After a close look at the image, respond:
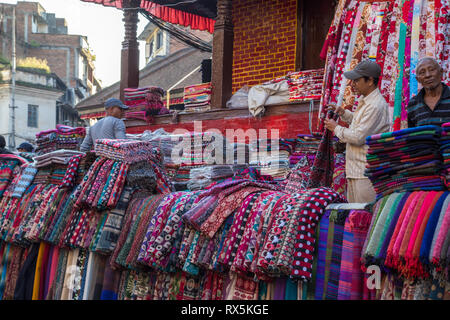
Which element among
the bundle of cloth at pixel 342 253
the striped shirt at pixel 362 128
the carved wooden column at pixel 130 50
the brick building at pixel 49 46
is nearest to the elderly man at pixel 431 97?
the striped shirt at pixel 362 128

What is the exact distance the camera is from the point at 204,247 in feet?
14.5

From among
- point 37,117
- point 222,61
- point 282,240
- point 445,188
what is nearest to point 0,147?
point 222,61

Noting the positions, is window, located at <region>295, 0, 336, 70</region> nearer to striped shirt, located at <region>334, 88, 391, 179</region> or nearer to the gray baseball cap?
the gray baseball cap

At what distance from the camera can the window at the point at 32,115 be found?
1539 inches

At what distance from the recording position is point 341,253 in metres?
3.67

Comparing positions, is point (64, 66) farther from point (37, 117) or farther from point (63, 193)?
point (63, 193)

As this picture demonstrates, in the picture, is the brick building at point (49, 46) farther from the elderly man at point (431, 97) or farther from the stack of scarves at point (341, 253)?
the stack of scarves at point (341, 253)

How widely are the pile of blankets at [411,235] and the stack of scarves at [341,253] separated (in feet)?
0.57

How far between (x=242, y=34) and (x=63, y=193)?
6899mm

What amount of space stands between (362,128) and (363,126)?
0.02 meters

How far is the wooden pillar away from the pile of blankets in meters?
6.79

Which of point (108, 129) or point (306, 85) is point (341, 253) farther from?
point (306, 85)

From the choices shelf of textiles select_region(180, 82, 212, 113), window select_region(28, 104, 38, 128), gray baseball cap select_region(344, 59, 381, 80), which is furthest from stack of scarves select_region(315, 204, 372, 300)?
window select_region(28, 104, 38, 128)

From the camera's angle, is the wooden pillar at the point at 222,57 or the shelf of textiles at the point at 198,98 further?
the shelf of textiles at the point at 198,98
